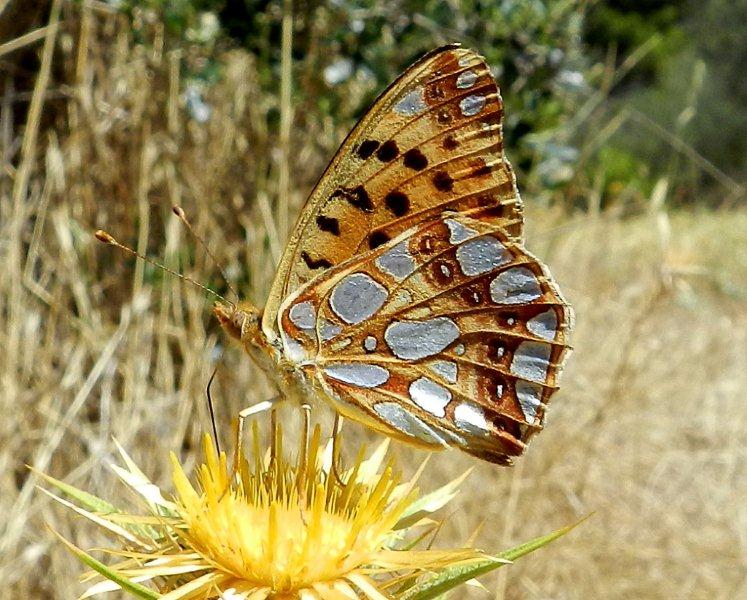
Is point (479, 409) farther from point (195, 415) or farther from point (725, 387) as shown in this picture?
point (725, 387)

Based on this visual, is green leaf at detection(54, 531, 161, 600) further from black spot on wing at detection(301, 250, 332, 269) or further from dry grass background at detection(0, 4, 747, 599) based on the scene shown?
dry grass background at detection(0, 4, 747, 599)

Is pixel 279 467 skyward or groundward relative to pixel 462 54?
groundward

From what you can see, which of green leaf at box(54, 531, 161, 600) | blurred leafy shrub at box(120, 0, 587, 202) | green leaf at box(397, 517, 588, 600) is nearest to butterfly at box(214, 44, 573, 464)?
green leaf at box(397, 517, 588, 600)

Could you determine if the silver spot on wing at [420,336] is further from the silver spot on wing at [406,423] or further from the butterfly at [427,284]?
the silver spot on wing at [406,423]

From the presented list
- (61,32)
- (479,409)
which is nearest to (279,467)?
(479,409)

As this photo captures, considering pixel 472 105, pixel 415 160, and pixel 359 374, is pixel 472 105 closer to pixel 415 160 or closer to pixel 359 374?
pixel 415 160

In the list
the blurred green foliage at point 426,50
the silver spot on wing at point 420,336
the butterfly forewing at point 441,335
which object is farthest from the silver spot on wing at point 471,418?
the blurred green foliage at point 426,50
